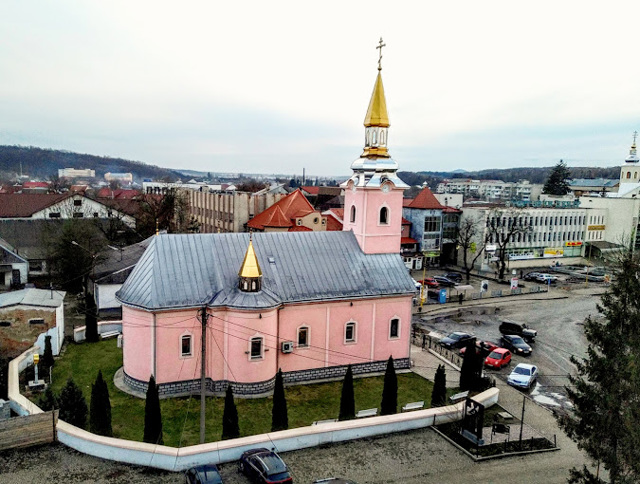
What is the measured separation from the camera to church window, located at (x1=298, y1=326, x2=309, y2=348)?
25.9m

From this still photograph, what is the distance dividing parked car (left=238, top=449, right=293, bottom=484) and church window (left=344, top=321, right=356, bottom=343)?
412 inches

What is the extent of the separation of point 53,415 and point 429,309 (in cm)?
3193

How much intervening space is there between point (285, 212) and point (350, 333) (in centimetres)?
3367

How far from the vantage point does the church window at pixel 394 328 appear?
28.0 m

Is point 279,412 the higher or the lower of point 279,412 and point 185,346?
→ the lower

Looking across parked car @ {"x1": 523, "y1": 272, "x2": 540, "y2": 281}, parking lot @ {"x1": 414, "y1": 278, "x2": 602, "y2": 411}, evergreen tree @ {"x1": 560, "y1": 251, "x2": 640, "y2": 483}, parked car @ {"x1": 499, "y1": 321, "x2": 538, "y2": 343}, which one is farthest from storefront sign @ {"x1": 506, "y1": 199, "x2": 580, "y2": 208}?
evergreen tree @ {"x1": 560, "y1": 251, "x2": 640, "y2": 483}

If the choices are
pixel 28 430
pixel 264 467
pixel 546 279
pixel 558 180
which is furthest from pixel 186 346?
pixel 558 180

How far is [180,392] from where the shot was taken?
23.8 meters

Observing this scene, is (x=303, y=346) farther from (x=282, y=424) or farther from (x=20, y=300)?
(x=20, y=300)

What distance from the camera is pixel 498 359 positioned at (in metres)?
30.0

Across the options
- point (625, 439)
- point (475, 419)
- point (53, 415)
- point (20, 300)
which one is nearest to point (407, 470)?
point (475, 419)

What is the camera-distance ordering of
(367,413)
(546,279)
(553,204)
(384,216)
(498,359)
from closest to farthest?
(367,413)
(384,216)
(498,359)
(546,279)
(553,204)

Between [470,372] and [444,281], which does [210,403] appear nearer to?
[470,372]

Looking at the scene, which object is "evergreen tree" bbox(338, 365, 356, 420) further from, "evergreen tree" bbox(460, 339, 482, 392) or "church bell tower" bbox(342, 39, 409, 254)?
"church bell tower" bbox(342, 39, 409, 254)
